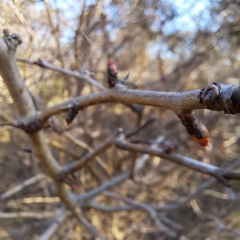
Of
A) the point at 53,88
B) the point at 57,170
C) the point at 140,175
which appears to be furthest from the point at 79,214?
the point at 140,175

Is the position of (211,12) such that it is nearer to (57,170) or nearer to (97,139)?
(57,170)

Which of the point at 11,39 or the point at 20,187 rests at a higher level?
the point at 20,187

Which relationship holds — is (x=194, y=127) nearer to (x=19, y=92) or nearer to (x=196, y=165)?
(x=196, y=165)

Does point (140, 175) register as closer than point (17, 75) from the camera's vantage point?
No

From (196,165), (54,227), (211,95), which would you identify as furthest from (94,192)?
(211,95)

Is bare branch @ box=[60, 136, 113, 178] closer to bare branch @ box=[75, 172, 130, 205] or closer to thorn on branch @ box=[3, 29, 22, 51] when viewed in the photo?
bare branch @ box=[75, 172, 130, 205]

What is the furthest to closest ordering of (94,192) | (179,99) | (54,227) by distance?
(94,192)
(54,227)
(179,99)

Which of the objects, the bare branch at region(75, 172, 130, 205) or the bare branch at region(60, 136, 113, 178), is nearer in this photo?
the bare branch at region(60, 136, 113, 178)

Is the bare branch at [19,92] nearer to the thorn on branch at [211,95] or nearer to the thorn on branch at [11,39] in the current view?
the thorn on branch at [11,39]

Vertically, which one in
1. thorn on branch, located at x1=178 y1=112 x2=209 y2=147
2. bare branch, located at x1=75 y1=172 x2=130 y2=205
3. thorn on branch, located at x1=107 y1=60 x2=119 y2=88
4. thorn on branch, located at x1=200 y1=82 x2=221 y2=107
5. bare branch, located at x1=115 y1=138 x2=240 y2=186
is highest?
→ bare branch, located at x1=75 y1=172 x2=130 y2=205

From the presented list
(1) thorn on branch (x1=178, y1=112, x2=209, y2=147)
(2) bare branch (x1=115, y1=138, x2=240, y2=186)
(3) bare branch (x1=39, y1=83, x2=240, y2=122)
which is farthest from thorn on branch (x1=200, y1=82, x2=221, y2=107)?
(2) bare branch (x1=115, y1=138, x2=240, y2=186)

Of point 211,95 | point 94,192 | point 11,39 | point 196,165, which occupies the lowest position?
point 211,95
